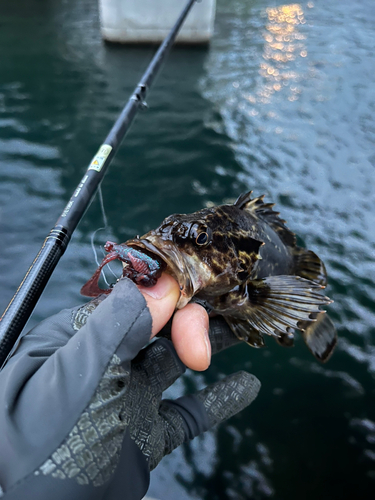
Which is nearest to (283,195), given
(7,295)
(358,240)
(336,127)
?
(358,240)

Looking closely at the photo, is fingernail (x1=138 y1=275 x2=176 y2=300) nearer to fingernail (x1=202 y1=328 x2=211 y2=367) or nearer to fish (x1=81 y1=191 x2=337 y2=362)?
fish (x1=81 y1=191 x2=337 y2=362)

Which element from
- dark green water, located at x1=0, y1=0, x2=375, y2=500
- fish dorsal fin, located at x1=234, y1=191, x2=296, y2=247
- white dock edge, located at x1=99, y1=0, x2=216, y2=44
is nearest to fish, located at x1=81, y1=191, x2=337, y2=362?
fish dorsal fin, located at x1=234, y1=191, x2=296, y2=247

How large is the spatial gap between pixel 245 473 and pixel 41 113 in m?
5.40

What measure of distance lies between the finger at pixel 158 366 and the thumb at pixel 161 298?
2.69 ft

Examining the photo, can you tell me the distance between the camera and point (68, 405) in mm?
1237

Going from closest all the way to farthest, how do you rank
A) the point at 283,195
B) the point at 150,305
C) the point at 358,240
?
1. the point at 150,305
2. the point at 358,240
3. the point at 283,195

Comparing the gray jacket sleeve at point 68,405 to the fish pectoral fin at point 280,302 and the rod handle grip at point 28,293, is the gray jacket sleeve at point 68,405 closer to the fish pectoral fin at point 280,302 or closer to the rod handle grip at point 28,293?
the rod handle grip at point 28,293

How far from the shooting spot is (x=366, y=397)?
3068mm

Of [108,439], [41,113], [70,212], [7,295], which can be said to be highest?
[70,212]

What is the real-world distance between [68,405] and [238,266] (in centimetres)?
122

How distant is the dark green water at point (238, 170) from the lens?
2752 millimetres

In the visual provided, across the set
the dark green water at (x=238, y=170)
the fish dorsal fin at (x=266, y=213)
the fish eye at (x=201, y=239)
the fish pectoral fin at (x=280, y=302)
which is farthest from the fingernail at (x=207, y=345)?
the dark green water at (x=238, y=170)

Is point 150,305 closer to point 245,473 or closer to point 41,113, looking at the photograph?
point 245,473

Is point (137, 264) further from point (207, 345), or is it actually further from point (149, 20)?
point (149, 20)
